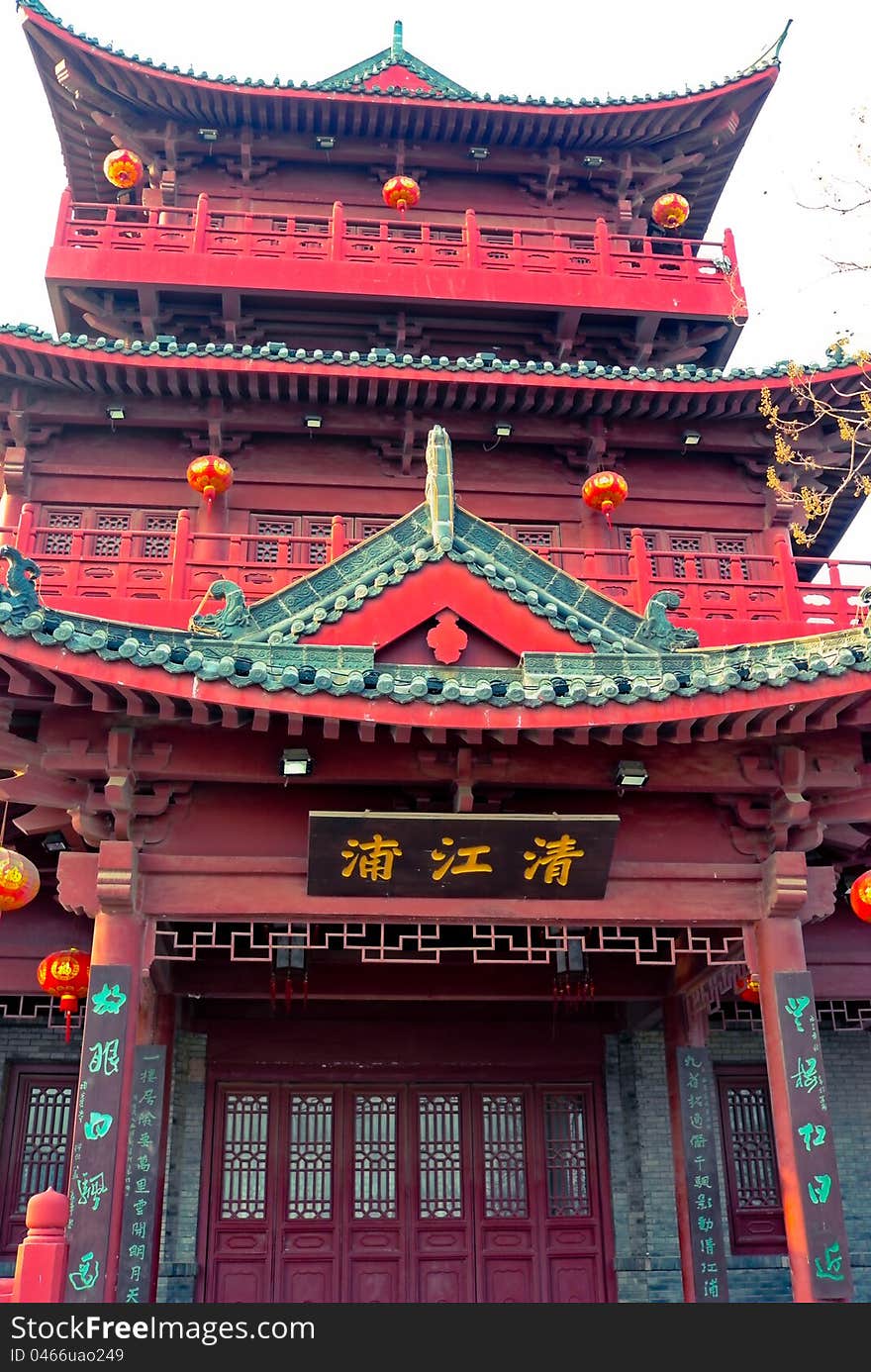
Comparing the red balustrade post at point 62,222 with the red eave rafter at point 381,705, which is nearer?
the red eave rafter at point 381,705

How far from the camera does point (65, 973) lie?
365 inches

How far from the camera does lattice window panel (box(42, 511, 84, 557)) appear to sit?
1335 centimetres

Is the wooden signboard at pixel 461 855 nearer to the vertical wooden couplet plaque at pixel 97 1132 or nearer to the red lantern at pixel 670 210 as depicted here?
the vertical wooden couplet plaque at pixel 97 1132

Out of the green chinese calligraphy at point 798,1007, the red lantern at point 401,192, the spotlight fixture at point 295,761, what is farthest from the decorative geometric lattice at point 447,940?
the red lantern at point 401,192

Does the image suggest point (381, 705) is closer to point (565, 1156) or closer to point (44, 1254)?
point (44, 1254)

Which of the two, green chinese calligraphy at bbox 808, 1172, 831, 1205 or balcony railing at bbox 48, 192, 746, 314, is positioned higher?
balcony railing at bbox 48, 192, 746, 314

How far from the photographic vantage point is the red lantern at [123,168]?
15.7 metres

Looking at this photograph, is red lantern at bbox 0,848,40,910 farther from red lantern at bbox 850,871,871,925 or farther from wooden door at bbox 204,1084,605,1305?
red lantern at bbox 850,871,871,925

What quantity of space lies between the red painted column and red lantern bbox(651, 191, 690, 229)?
38.8 feet

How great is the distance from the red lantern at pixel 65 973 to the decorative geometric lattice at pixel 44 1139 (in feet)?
7.53

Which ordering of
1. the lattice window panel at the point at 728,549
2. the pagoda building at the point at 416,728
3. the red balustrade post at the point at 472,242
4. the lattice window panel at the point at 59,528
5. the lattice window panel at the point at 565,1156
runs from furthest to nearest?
the red balustrade post at the point at 472,242 < the lattice window panel at the point at 728,549 < the lattice window panel at the point at 59,528 < the lattice window panel at the point at 565,1156 < the pagoda building at the point at 416,728

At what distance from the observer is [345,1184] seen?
11.1m

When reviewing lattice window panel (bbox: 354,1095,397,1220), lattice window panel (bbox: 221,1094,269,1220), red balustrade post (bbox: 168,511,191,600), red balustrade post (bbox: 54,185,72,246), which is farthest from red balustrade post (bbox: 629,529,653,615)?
red balustrade post (bbox: 54,185,72,246)

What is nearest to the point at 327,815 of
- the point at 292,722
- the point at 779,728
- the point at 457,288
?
the point at 292,722
